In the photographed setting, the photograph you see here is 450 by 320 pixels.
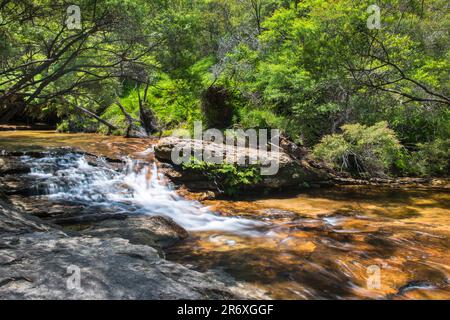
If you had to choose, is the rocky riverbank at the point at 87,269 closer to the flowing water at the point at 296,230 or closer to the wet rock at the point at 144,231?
the wet rock at the point at 144,231

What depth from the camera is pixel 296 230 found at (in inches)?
259

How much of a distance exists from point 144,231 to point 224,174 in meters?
4.38

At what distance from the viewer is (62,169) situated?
9.23 meters

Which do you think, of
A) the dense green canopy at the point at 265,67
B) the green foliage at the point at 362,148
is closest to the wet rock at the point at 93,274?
the dense green canopy at the point at 265,67

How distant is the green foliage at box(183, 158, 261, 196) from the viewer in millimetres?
9633

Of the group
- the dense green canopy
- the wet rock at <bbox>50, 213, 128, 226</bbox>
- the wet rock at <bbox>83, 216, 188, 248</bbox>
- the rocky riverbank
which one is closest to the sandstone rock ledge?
the rocky riverbank

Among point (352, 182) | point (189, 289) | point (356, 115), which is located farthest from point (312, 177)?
point (189, 289)

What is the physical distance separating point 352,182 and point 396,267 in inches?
261

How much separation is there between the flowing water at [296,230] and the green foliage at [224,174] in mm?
569

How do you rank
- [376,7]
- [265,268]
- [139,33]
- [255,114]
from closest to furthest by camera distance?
1. [265,268]
2. [139,33]
3. [376,7]
4. [255,114]

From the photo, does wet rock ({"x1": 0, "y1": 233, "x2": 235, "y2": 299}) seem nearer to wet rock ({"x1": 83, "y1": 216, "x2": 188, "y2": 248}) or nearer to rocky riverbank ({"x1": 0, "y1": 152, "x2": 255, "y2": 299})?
rocky riverbank ({"x1": 0, "y1": 152, "x2": 255, "y2": 299})

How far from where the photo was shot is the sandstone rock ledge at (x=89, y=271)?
105 inches
